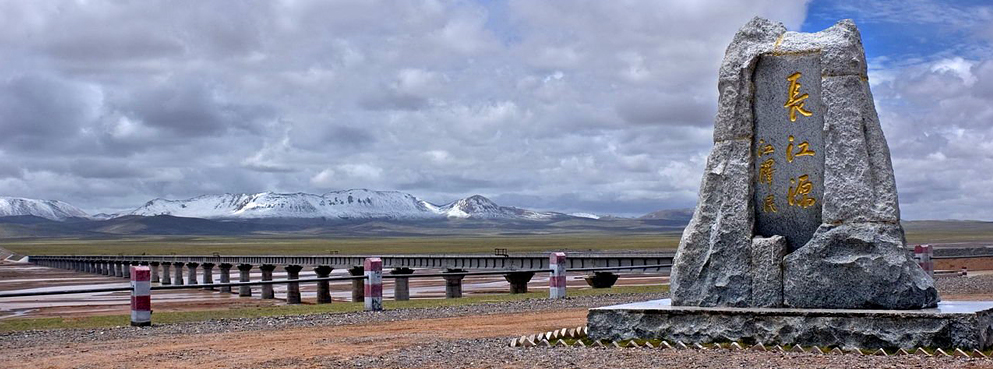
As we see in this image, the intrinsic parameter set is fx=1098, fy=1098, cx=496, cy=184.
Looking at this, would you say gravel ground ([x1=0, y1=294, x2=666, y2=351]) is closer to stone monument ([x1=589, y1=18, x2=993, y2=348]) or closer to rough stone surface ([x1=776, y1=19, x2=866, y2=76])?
stone monument ([x1=589, y1=18, x2=993, y2=348])

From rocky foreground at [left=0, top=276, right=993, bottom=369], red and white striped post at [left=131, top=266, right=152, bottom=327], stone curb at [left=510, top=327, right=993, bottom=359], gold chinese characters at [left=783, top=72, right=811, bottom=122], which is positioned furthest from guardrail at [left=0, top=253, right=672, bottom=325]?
gold chinese characters at [left=783, top=72, right=811, bottom=122]

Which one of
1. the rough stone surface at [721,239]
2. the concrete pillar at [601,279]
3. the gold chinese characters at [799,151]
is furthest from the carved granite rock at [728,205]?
the concrete pillar at [601,279]

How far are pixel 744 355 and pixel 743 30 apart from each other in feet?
13.9

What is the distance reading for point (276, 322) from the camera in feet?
56.2

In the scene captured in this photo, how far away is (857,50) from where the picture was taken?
1214cm

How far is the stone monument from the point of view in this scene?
11.5 meters

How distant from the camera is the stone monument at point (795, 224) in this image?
37.6ft

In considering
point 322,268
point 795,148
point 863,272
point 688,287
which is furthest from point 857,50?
point 322,268

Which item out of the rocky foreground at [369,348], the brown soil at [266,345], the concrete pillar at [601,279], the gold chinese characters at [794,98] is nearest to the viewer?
the rocky foreground at [369,348]

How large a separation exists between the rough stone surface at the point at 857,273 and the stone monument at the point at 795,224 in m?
0.01

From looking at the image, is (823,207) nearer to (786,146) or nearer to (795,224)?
(795,224)

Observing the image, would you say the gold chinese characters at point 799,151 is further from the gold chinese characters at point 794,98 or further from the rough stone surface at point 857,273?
the rough stone surface at point 857,273

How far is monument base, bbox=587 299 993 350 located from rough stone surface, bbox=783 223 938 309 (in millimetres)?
314

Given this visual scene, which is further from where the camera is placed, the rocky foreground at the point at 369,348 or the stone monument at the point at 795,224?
the stone monument at the point at 795,224
